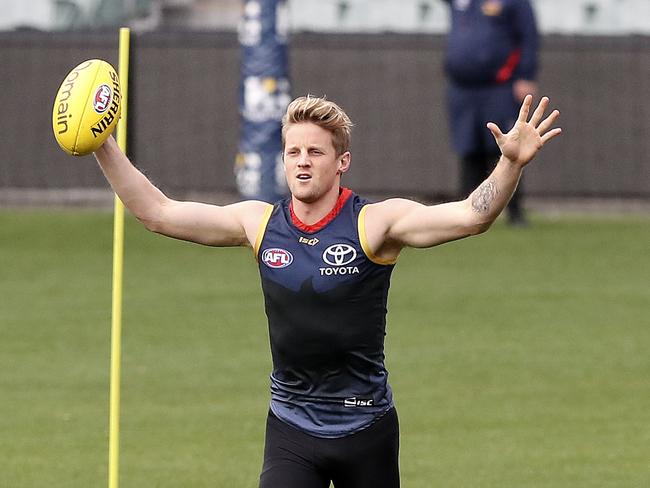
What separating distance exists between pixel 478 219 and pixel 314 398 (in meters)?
0.89

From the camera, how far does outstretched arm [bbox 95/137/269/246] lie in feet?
20.6

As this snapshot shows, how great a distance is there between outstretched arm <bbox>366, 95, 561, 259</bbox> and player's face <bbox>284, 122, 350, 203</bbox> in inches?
9.0

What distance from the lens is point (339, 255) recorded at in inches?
236

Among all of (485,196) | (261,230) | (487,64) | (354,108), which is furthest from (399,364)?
(354,108)

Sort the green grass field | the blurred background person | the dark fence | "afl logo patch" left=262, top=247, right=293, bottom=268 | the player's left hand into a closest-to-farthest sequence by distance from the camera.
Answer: the player's left hand, "afl logo patch" left=262, top=247, right=293, bottom=268, the green grass field, the blurred background person, the dark fence

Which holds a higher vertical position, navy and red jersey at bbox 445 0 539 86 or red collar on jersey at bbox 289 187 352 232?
navy and red jersey at bbox 445 0 539 86

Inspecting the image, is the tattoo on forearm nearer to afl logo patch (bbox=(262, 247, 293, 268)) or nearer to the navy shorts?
afl logo patch (bbox=(262, 247, 293, 268))

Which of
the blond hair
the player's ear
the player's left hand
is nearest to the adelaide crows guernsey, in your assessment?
the player's ear

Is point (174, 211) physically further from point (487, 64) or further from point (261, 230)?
point (487, 64)

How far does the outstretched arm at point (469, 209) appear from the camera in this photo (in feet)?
18.5

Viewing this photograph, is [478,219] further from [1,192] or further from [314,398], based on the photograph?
[1,192]

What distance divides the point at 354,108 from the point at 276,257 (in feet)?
47.7

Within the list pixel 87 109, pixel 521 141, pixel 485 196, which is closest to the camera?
pixel 521 141

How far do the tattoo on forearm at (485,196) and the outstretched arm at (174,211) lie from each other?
0.86 metres
